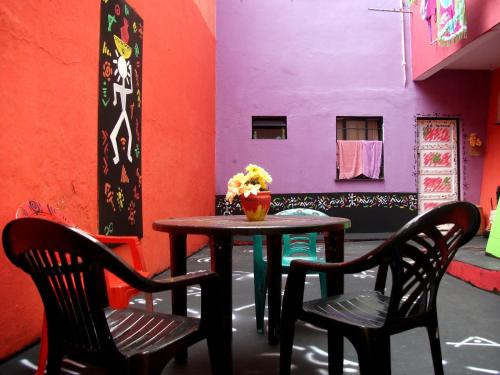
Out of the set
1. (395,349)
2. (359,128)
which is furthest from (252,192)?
(359,128)

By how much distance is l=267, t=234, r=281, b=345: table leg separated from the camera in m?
2.29

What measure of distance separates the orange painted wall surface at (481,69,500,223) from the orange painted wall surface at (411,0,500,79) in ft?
4.50

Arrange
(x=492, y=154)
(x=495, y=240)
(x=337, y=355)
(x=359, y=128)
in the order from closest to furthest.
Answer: (x=337, y=355) < (x=495, y=240) < (x=492, y=154) < (x=359, y=128)

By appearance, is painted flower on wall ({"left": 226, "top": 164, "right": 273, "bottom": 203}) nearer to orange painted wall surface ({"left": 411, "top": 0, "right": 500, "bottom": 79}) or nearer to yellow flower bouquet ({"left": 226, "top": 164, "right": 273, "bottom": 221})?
yellow flower bouquet ({"left": 226, "top": 164, "right": 273, "bottom": 221})

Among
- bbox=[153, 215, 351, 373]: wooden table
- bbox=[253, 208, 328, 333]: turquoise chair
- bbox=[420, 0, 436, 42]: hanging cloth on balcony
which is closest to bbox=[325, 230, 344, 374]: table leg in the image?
bbox=[153, 215, 351, 373]: wooden table

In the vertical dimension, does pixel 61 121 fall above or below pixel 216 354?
above

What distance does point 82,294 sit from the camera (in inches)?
41.6

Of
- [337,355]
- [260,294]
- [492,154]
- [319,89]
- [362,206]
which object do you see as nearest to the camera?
[337,355]

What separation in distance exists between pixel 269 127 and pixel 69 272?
643cm

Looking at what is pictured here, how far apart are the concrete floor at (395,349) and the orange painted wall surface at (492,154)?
4302 millimetres

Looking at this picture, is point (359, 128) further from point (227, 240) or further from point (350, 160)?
point (227, 240)

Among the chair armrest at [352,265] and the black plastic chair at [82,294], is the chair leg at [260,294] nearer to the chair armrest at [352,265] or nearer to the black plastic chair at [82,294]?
the chair armrest at [352,265]

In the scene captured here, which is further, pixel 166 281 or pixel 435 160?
pixel 435 160

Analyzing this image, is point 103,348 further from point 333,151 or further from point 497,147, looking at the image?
point 497,147
